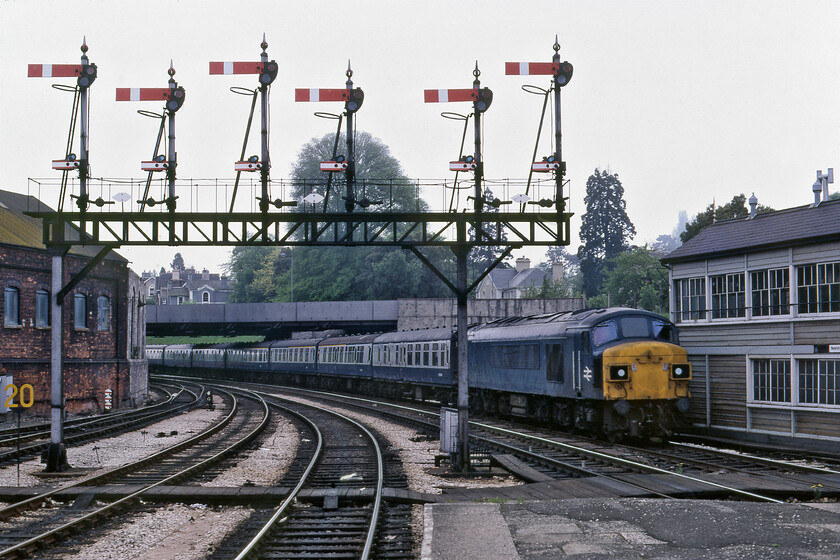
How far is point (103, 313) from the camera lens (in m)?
35.4

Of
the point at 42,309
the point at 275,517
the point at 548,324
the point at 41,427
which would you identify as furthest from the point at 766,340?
the point at 42,309

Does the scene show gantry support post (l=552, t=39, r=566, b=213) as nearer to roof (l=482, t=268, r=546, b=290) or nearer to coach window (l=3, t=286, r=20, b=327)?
coach window (l=3, t=286, r=20, b=327)

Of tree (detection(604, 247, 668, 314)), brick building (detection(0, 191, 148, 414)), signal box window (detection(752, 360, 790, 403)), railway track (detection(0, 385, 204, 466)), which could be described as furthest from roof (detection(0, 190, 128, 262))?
tree (detection(604, 247, 668, 314))

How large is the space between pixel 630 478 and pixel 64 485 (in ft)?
29.5

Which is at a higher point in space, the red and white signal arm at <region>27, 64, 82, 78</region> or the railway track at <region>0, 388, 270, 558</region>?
the red and white signal arm at <region>27, 64, 82, 78</region>

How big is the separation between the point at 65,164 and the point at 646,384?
41.7 feet

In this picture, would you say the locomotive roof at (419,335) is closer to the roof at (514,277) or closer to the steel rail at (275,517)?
the steel rail at (275,517)

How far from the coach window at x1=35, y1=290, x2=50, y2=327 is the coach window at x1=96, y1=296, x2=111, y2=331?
2976 millimetres

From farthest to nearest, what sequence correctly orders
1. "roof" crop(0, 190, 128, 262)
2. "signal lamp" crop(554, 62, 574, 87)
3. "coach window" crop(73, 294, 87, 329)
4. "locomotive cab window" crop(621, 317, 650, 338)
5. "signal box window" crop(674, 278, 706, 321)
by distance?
"coach window" crop(73, 294, 87, 329), "roof" crop(0, 190, 128, 262), "signal box window" crop(674, 278, 706, 321), "locomotive cab window" crop(621, 317, 650, 338), "signal lamp" crop(554, 62, 574, 87)

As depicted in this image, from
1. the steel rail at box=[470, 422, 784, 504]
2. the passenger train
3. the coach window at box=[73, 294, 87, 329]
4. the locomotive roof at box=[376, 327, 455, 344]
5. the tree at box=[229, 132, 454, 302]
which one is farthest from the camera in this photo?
the tree at box=[229, 132, 454, 302]

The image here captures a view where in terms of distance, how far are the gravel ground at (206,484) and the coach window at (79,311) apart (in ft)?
24.7

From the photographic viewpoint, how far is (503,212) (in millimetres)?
16531

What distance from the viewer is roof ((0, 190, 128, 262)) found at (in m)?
30.5

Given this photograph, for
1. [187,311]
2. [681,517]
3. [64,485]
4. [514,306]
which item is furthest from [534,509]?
[187,311]
